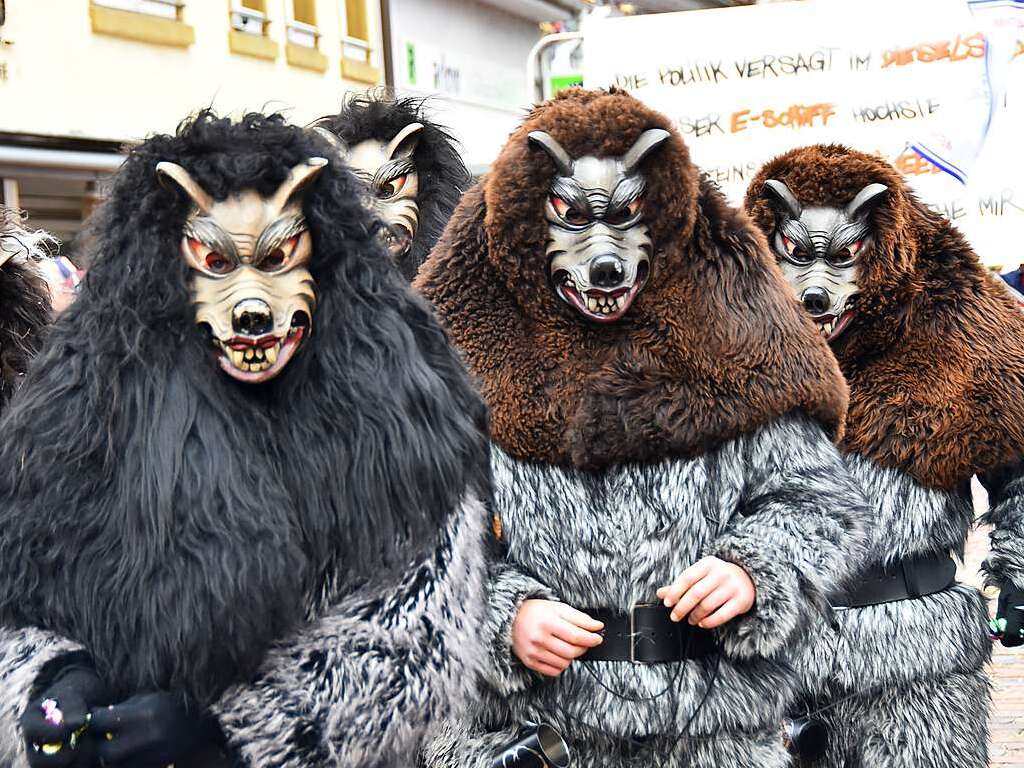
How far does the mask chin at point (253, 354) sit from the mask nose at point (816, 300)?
2.05 m

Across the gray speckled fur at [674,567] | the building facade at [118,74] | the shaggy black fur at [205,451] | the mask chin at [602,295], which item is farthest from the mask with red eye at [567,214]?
the building facade at [118,74]

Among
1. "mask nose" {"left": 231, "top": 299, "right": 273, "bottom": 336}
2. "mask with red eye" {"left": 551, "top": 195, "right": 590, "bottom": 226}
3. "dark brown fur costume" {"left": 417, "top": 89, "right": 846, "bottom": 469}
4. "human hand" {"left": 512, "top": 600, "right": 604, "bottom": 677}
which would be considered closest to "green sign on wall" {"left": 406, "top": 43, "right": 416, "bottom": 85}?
"dark brown fur costume" {"left": 417, "top": 89, "right": 846, "bottom": 469}

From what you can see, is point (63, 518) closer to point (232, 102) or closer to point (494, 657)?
point (494, 657)

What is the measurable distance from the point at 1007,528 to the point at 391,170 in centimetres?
211

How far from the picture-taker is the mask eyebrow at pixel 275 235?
2686mm

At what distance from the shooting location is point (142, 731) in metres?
2.46

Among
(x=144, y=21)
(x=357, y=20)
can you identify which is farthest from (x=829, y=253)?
(x=357, y=20)

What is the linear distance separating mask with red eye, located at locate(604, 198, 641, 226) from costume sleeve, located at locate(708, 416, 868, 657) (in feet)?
1.72

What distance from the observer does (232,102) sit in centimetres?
1611

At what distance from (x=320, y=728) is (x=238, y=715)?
0.13 metres

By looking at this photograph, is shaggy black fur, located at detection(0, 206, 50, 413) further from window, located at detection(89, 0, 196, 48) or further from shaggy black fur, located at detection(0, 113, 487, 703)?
window, located at detection(89, 0, 196, 48)

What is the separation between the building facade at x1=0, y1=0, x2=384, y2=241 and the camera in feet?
43.2

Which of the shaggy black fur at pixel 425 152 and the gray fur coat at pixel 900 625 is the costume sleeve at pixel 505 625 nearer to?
the gray fur coat at pixel 900 625

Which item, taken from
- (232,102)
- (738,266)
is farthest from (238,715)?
(232,102)
